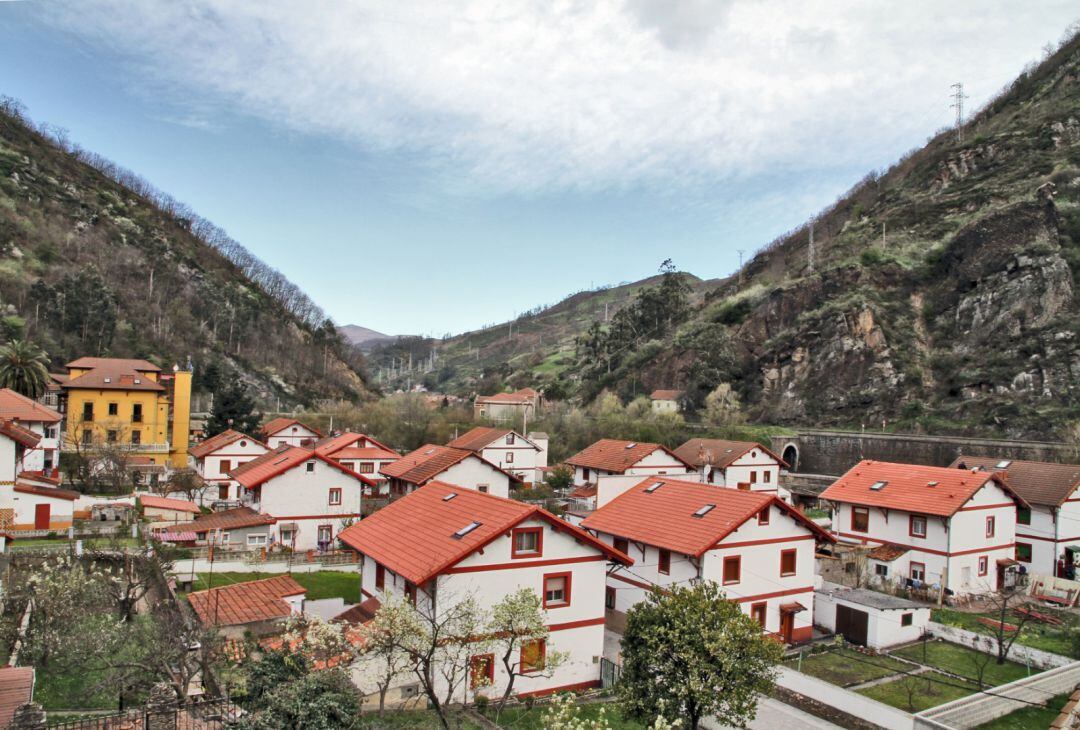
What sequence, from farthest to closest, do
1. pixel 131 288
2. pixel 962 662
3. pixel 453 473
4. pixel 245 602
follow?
pixel 131 288
pixel 453 473
pixel 962 662
pixel 245 602

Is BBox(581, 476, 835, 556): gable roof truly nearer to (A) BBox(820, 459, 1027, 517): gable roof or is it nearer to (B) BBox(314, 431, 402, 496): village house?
(A) BBox(820, 459, 1027, 517): gable roof

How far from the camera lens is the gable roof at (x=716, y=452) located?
49.4 metres

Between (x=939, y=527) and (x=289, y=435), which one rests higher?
(x=289, y=435)

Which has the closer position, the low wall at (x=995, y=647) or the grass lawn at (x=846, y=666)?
the grass lawn at (x=846, y=666)

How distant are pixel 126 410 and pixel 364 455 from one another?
20467mm

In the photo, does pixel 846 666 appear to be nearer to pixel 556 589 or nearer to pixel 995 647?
pixel 995 647

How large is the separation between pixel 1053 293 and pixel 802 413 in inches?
1000

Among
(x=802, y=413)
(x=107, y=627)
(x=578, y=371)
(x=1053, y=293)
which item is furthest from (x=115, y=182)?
(x=1053, y=293)

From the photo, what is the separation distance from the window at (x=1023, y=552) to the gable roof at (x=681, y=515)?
54.4ft

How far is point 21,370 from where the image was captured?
46938mm

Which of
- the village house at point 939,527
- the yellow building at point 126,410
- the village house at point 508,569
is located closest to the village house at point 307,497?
the village house at point 508,569

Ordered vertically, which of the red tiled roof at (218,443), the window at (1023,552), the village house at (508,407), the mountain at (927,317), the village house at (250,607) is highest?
the mountain at (927,317)

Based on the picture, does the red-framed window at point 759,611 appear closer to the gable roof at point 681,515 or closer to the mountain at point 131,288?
the gable roof at point 681,515

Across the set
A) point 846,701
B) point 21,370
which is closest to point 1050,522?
point 846,701
